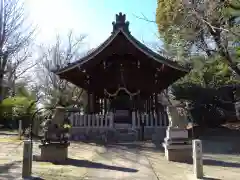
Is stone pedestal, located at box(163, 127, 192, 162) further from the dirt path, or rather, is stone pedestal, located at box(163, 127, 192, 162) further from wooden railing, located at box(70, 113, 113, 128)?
wooden railing, located at box(70, 113, 113, 128)

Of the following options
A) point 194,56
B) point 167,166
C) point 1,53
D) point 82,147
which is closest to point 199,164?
point 167,166

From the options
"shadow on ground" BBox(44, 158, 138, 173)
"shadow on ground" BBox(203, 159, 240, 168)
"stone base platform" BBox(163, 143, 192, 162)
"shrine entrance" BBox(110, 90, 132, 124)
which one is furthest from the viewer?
Answer: "shrine entrance" BBox(110, 90, 132, 124)

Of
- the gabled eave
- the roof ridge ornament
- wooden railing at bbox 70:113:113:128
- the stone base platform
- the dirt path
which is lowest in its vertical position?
the dirt path

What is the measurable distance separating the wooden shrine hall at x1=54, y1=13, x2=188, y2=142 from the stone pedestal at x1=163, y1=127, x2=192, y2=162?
5.81 m

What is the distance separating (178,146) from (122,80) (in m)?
8.81

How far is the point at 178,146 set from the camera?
36.0 feet

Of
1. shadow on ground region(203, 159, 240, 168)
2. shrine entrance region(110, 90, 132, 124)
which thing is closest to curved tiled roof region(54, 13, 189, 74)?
shrine entrance region(110, 90, 132, 124)

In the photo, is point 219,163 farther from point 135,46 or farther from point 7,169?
point 135,46

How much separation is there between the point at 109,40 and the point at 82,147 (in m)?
6.31

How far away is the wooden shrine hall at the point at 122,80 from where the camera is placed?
56.9 ft

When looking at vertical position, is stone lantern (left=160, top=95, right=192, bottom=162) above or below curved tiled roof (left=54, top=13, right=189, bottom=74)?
below

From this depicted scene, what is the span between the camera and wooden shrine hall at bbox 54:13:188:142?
17.3m

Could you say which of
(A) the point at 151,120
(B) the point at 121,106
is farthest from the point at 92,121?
(B) the point at 121,106

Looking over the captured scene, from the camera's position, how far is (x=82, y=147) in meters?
14.1
